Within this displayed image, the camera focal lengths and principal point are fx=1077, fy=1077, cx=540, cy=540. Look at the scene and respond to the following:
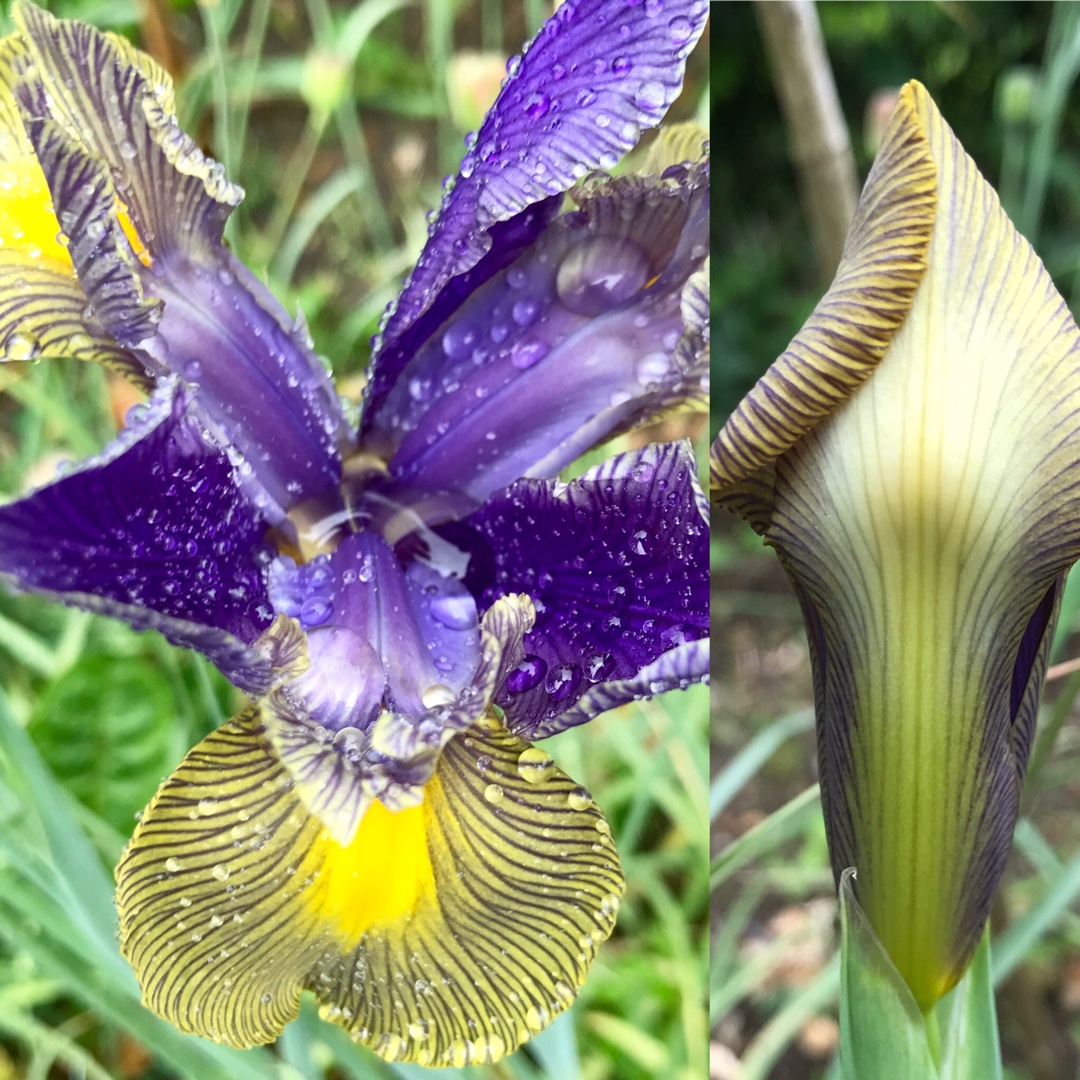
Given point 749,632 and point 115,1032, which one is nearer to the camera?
point 115,1032

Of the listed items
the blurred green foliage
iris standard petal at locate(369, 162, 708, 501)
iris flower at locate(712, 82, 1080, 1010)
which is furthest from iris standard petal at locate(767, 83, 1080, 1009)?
the blurred green foliage

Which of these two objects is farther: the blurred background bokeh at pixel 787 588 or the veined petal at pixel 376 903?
the blurred background bokeh at pixel 787 588

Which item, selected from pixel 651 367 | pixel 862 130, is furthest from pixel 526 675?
pixel 862 130

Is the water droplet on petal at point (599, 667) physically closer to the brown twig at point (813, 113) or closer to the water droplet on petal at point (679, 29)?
the water droplet on petal at point (679, 29)

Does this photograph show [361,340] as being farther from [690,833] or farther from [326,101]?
[690,833]

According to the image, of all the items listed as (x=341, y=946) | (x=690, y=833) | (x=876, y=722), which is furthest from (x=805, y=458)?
(x=690, y=833)

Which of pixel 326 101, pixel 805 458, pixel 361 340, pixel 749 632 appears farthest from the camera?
pixel 749 632

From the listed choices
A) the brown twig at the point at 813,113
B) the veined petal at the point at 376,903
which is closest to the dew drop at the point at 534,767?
the veined petal at the point at 376,903
